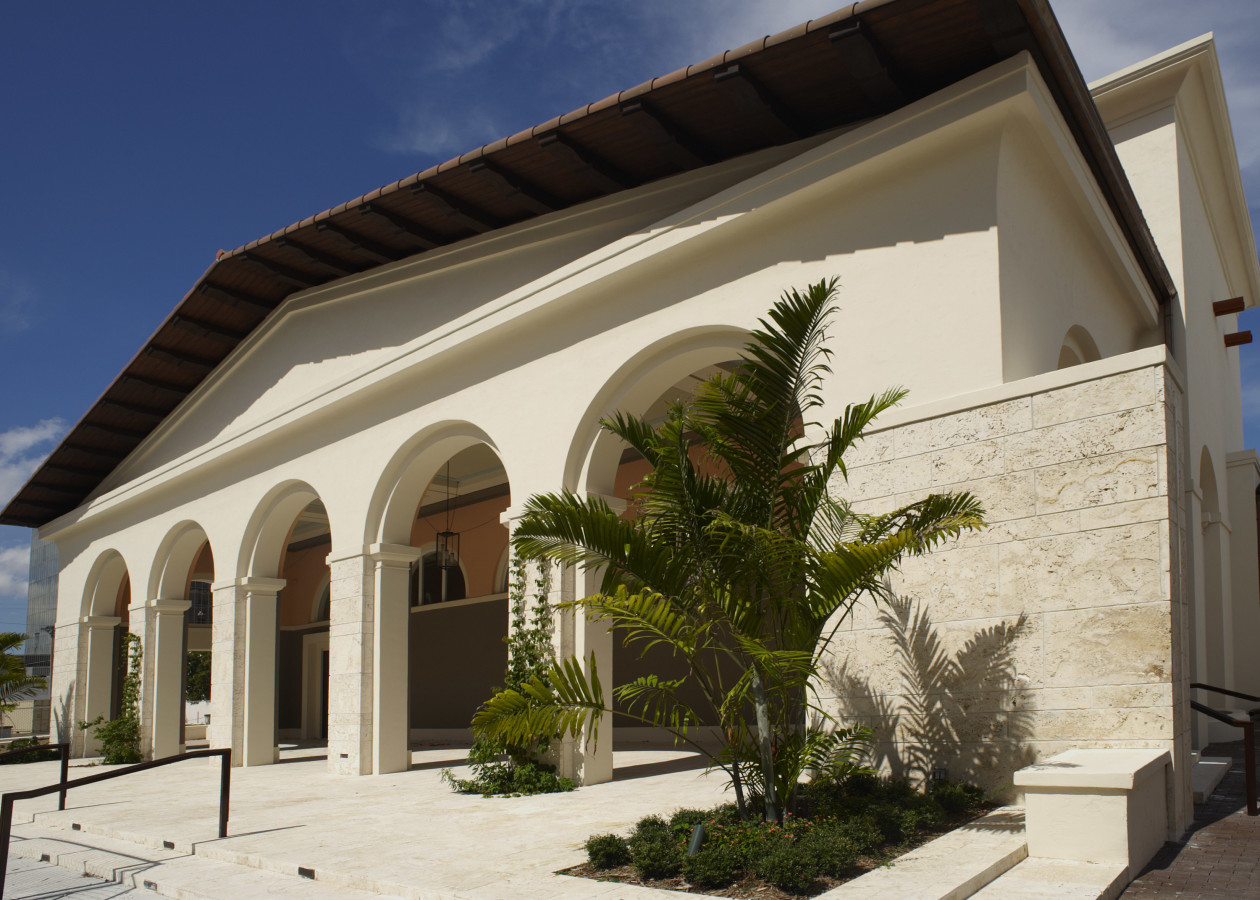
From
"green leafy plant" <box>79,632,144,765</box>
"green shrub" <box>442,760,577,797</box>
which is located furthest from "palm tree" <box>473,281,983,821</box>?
"green leafy plant" <box>79,632,144,765</box>

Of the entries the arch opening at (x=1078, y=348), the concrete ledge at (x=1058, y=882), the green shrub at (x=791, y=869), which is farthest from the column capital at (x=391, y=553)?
the concrete ledge at (x=1058, y=882)

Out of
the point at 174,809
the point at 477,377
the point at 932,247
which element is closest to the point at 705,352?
the point at 932,247

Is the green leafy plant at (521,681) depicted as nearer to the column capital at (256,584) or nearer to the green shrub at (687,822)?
the green shrub at (687,822)

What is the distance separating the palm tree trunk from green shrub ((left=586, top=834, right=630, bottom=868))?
923 mm

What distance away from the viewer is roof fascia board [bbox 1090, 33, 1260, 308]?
44.6ft

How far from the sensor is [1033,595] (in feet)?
24.5

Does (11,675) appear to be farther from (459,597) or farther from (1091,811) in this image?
(1091,811)

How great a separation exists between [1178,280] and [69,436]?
1961 cm

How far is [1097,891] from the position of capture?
518 centimetres

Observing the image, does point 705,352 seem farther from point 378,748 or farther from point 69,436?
point 69,436

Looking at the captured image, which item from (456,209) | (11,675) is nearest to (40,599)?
(11,675)

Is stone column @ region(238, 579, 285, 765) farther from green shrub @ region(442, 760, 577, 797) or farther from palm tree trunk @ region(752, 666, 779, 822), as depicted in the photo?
palm tree trunk @ region(752, 666, 779, 822)

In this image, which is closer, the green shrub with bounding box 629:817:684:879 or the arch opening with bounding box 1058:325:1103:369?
the green shrub with bounding box 629:817:684:879

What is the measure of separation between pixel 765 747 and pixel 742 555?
4.00 feet
